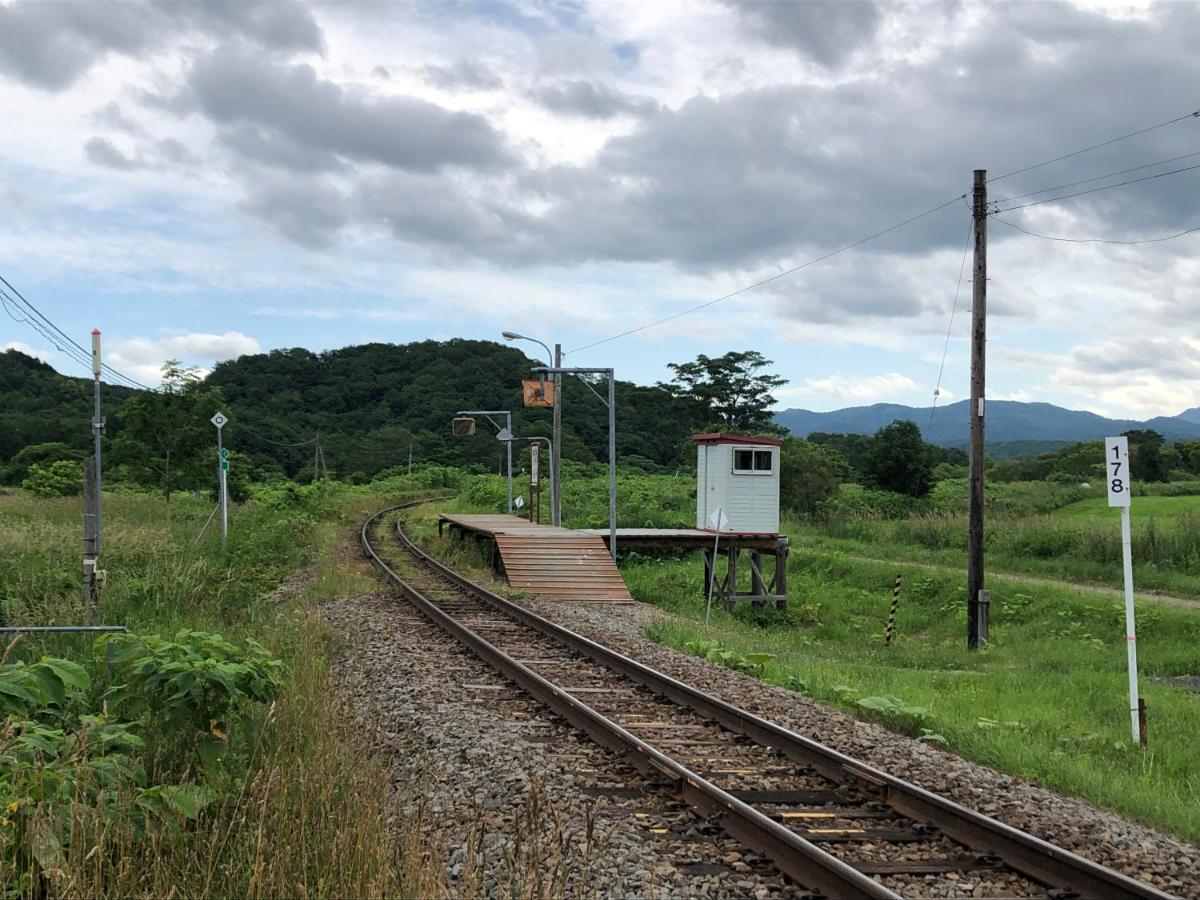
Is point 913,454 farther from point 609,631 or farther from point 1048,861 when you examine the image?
point 1048,861

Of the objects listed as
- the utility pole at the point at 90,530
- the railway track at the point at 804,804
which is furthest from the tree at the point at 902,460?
the utility pole at the point at 90,530

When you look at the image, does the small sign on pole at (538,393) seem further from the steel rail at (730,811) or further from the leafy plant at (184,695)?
the leafy plant at (184,695)

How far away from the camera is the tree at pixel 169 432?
31203mm

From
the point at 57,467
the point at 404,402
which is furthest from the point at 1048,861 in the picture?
the point at 404,402

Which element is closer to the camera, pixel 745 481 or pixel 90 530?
pixel 90 530

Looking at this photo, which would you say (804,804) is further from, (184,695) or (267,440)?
(267,440)

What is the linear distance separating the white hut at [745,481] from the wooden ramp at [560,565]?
2.94 m

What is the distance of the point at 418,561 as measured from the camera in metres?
23.8

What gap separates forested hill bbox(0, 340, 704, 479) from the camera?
59219mm

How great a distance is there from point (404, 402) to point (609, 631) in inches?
3049

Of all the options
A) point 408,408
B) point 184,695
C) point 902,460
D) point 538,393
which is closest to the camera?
point 184,695

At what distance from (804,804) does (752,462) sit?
670 inches

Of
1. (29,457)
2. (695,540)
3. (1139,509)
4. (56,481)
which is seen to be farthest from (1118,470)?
(29,457)

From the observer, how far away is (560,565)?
65.3 ft
